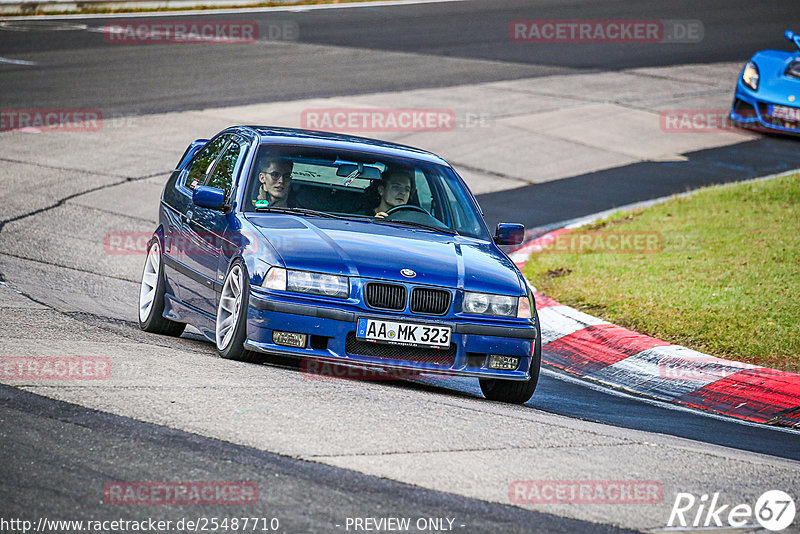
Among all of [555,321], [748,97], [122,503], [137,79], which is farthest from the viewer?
[137,79]

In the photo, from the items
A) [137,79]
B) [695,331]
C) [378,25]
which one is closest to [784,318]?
Answer: [695,331]

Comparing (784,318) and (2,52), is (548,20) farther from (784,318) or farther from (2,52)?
(784,318)

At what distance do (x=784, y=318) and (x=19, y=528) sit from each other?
6.85 meters

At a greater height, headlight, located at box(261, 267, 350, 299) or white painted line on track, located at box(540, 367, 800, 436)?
headlight, located at box(261, 267, 350, 299)

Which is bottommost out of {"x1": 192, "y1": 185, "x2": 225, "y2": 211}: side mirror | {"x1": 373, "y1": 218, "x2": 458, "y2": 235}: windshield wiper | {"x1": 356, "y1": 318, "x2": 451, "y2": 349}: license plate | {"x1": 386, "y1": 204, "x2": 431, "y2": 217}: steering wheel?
{"x1": 356, "y1": 318, "x2": 451, "y2": 349}: license plate

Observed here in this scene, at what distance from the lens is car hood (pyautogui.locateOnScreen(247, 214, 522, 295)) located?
272 inches

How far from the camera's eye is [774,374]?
26.6 ft

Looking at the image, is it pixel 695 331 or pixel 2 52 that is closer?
pixel 695 331

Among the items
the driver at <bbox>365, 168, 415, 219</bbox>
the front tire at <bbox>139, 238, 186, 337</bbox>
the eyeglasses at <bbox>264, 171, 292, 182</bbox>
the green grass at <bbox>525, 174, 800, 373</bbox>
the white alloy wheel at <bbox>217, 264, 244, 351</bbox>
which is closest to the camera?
the white alloy wheel at <bbox>217, 264, 244, 351</bbox>

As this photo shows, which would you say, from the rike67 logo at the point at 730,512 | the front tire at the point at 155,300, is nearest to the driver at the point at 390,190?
the front tire at the point at 155,300

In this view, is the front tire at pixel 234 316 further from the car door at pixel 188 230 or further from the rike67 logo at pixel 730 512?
the rike67 logo at pixel 730 512

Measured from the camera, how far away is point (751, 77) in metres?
18.2

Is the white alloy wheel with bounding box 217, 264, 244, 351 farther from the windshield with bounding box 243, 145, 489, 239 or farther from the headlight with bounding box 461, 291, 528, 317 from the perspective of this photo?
the headlight with bounding box 461, 291, 528, 317

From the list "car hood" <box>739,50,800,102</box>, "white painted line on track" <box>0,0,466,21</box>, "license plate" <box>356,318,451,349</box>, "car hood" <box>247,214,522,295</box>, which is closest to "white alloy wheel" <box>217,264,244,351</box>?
"car hood" <box>247,214,522,295</box>
